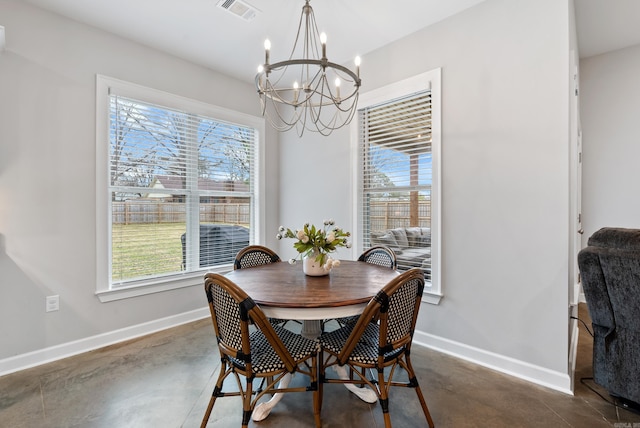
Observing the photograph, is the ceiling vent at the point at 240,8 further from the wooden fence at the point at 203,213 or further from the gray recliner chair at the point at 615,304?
the gray recliner chair at the point at 615,304

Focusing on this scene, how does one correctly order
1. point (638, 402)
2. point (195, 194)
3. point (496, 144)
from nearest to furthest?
point (638, 402), point (496, 144), point (195, 194)

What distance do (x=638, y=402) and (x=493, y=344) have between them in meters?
0.78

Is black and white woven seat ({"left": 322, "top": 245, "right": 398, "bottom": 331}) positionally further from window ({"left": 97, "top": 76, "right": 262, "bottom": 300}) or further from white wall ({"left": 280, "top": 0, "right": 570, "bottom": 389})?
window ({"left": 97, "top": 76, "right": 262, "bottom": 300})

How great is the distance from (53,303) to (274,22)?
3.04 m

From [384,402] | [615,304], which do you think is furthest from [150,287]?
[615,304]

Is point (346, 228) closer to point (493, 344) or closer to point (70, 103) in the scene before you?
point (493, 344)

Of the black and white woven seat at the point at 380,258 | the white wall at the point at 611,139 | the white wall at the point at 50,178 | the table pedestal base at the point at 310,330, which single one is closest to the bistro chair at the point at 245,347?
the table pedestal base at the point at 310,330

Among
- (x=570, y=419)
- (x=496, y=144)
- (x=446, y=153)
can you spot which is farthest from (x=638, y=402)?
(x=446, y=153)

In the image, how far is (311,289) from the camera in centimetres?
172

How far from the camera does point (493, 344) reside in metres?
2.29

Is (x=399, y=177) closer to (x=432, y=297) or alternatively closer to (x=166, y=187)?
(x=432, y=297)

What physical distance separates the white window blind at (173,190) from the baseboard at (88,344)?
0.46m

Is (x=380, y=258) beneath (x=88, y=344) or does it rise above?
above

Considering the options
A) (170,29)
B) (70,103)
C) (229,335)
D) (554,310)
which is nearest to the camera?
(229,335)
